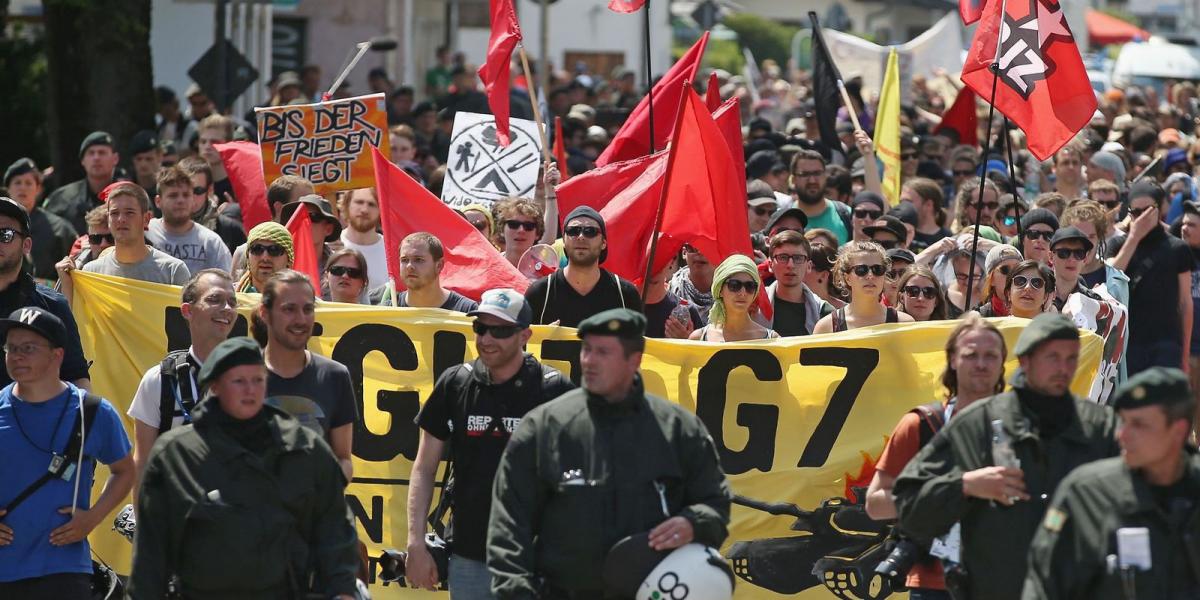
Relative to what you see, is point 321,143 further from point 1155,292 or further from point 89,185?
point 1155,292

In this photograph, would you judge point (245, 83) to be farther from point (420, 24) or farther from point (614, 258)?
point (420, 24)

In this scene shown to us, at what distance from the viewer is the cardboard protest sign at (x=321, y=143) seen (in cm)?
1180

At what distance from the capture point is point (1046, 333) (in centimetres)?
567

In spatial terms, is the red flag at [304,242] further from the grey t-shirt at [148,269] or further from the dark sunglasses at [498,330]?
the dark sunglasses at [498,330]

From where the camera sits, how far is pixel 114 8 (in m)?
16.2

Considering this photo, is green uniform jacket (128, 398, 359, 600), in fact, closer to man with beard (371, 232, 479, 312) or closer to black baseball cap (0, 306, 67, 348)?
black baseball cap (0, 306, 67, 348)

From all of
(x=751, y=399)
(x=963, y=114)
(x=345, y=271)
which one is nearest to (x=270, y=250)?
(x=345, y=271)

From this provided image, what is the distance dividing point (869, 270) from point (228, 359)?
401 cm

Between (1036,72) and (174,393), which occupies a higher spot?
(1036,72)

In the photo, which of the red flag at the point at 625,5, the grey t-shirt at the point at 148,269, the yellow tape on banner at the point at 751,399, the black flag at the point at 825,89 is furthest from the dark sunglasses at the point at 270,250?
the black flag at the point at 825,89

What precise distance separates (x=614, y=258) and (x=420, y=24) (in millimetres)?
26622

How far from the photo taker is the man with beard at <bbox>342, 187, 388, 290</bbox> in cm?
1080

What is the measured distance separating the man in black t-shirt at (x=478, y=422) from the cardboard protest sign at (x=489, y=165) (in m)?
5.86

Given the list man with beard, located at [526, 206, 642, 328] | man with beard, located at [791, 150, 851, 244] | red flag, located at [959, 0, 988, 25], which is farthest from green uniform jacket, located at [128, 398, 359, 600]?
man with beard, located at [791, 150, 851, 244]
